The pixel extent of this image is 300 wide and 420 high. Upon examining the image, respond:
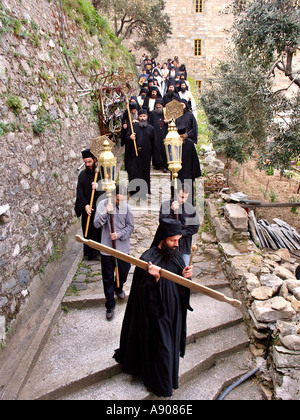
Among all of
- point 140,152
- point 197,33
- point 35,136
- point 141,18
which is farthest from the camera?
point 197,33

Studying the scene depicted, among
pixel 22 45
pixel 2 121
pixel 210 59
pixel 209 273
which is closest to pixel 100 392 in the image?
pixel 209 273

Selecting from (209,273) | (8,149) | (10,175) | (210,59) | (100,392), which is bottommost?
(100,392)

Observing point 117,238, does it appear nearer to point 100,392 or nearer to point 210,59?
point 100,392

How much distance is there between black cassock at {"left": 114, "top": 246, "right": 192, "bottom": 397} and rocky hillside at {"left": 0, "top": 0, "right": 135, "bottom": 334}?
188 cm

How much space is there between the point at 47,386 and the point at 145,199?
18.9 ft

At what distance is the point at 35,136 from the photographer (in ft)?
18.0

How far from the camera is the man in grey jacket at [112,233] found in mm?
4520

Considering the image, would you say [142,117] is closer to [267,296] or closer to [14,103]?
[14,103]

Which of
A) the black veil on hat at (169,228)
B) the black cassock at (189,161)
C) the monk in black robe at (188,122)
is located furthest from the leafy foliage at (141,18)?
the black veil on hat at (169,228)

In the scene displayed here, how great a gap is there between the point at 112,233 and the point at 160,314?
1.51 metres

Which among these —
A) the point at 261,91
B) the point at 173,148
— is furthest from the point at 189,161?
the point at 173,148

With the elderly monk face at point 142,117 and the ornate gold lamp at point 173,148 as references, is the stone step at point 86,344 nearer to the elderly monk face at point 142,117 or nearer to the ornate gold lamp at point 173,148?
the ornate gold lamp at point 173,148

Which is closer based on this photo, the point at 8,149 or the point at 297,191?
the point at 8,149

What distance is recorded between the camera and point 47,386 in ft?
12.0
